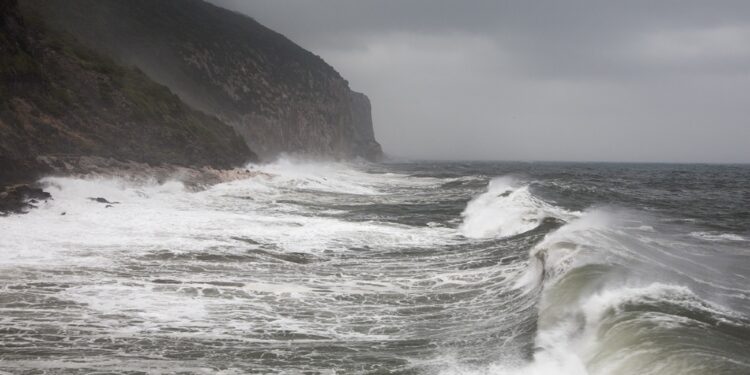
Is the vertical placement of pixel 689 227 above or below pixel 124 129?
below

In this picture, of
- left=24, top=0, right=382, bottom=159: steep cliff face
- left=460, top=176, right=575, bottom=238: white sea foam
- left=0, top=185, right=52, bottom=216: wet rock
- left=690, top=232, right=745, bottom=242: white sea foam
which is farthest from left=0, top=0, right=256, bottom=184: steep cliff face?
left=690, top=232, right=745, bottom=242: white sea foam

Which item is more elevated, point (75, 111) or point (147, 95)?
point (147, 95)

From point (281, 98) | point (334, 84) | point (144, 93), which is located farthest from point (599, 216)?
point (334, 84)

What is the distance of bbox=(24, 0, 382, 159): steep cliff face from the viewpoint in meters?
57.9

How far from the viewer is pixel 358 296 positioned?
1038cm

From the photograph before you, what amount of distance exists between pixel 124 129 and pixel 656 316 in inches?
1245

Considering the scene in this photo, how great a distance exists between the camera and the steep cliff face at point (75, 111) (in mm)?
24047

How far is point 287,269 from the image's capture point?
12.4 meters

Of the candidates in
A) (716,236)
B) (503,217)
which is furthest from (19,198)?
(716,236)

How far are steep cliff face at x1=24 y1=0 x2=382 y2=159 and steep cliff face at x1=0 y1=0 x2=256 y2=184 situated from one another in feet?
45.9

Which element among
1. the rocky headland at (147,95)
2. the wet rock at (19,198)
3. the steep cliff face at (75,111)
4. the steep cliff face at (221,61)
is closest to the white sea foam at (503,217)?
the wet rock at (19,198)

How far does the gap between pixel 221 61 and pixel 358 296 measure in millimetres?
64023

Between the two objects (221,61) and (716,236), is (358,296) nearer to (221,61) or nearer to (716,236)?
(716,236)

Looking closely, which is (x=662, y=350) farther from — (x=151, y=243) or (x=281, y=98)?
(x=281, y=98)
